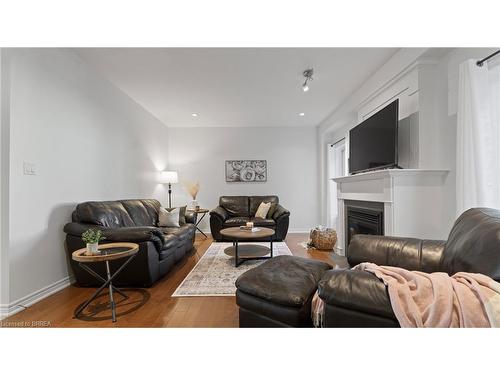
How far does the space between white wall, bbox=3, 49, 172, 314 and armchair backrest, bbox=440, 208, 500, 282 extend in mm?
3207

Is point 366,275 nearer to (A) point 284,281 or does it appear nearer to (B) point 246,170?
(A) point 284,281

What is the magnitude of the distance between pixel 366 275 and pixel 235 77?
2.75m

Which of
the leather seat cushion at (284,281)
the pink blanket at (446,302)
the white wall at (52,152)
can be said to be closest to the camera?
the pink blanket at (446,302)

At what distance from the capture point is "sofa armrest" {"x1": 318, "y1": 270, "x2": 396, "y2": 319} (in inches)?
32.9

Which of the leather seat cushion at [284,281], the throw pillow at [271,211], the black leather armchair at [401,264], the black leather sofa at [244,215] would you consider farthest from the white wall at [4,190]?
the throw pillow at [271,211]

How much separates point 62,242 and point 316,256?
10.7 feet

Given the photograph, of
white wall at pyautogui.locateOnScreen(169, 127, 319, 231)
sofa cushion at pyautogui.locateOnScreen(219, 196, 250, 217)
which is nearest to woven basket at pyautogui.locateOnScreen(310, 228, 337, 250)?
white wall at pyautogui.locateOnScreen(169, 127, 319, 231)

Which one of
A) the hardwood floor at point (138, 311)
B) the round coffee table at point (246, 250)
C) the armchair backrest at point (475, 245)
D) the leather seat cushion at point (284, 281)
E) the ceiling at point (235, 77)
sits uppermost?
the ceiling at point (235, 77)

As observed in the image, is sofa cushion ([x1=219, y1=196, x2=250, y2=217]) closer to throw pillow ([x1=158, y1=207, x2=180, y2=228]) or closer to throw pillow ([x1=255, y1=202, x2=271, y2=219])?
throw pillow ([x1=255, y1=202, x2=271, y2=219])

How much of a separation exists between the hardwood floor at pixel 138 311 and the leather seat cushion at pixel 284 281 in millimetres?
478

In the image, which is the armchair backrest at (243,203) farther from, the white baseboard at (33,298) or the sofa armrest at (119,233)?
the white baseboard at (33,298)

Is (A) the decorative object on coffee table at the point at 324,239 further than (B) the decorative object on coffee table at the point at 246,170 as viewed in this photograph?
No

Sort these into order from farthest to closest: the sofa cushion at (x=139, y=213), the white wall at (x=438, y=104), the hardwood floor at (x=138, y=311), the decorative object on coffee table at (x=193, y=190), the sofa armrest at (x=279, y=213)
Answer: the decorative object on coffee table at (x=193, y=190) → the sofa armrest at (x=279, y=213) → the sofa cushion at (x=139, y=213) → the white wall at (x=438, y=104) → the hardwood floor at (x=138, y=311)

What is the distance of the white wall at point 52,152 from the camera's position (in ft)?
5.92
